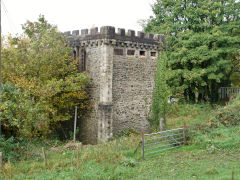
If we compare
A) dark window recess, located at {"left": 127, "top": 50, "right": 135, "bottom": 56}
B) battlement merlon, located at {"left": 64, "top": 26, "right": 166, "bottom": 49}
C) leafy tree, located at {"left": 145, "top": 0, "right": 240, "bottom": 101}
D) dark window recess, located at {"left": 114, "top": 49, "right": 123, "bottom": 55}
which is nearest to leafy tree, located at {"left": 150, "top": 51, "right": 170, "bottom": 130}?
battlement merlon, located at {"left": 64, "top": 26, "right": 166, "bottom": 49}

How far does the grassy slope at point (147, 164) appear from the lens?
10750mm

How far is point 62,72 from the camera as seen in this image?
19.4 meters

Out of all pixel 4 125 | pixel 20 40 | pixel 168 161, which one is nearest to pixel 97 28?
pixel 20 40

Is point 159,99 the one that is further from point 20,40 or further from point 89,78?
point 20,40

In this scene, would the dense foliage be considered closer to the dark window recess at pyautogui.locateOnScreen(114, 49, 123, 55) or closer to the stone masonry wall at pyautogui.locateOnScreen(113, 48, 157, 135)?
the stone masonry wall at pyautogui.locateOnScreen(113, 48, 157, 135)

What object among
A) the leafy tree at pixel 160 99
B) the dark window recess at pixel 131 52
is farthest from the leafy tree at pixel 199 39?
the dark window recess at pixel 131 52

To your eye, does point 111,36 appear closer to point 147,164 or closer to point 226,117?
point 226,117

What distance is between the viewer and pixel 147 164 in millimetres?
12359

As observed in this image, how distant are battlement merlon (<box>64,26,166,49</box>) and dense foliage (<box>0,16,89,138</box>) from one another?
1.20 meters

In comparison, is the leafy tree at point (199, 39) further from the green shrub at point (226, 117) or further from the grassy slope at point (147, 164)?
the grassy slope at point (147, 164)

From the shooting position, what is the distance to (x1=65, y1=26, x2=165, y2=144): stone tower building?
758 inches

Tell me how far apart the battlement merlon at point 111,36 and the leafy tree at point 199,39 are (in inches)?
214

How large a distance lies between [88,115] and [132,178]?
10.5 metres


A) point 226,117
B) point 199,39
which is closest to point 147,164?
point 226,117
